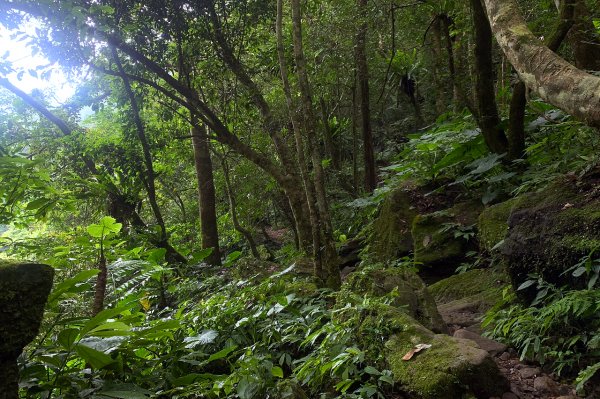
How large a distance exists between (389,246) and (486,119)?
2240 mm

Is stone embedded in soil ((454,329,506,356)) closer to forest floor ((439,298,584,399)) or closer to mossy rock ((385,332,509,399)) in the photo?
forest floor ((439,298,584,399))

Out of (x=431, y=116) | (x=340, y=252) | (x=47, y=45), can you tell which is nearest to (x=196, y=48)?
(x=47, y=45)

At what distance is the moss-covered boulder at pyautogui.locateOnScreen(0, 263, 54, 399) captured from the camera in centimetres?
165

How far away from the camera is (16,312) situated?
1.68 meters

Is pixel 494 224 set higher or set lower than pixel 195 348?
lower

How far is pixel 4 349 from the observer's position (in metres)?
1.65

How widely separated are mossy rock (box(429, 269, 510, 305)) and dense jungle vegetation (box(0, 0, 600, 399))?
28 millimetres

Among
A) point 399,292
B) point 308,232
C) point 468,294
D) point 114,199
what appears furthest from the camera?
point 114,199

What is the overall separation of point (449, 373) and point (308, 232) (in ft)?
13.9

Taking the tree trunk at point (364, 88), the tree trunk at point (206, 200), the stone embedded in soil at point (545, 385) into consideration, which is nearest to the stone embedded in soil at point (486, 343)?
the stone embedded in soil at point (545, 385)

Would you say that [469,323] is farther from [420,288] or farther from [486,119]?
[486,119]

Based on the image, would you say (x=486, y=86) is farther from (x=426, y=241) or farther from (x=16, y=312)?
(x=16, y=312)

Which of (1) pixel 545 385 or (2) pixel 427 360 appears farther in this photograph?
(1) pixel 545 385

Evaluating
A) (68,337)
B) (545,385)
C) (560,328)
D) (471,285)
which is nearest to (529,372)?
(545,385)
